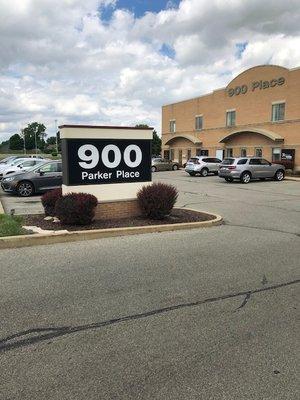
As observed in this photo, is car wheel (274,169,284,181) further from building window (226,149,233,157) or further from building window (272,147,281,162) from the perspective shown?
building window (226,149,233,157)

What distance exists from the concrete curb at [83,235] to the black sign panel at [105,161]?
1.83 metres

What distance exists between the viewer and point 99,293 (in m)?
5.54

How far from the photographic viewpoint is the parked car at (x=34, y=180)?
17891 mm

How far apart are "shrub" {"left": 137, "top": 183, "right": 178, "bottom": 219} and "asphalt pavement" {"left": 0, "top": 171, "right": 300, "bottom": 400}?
81.8 inches

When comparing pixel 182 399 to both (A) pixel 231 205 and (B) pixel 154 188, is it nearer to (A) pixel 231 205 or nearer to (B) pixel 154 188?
(B) pixel 154 188

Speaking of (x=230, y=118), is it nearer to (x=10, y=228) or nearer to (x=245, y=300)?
(x=10, y=228)

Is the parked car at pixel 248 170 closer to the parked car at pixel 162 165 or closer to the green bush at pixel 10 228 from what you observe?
the parked car at pixel 162 165

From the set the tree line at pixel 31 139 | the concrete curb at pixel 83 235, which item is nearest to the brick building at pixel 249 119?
the concrete curb at pixel 83 235

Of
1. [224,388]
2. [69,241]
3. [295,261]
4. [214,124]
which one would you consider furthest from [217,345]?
[214,124]

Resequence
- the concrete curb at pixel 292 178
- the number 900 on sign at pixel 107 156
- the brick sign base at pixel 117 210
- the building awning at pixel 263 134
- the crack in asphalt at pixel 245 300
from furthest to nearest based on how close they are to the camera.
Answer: the building awning at pixel 263 134 < the concrete curb at pixel 292 178 < the brick sign base at pixel 117 210 < the number 900 on sign at pixel 107 156 < the crack in asphalt at pixel 245 300

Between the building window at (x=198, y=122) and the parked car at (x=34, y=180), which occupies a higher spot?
the building window at (x=198, y=122)

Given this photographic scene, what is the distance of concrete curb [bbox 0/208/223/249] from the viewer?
26.2 ft

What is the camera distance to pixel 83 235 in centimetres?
873

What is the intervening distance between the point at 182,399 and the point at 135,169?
27.0 ft
